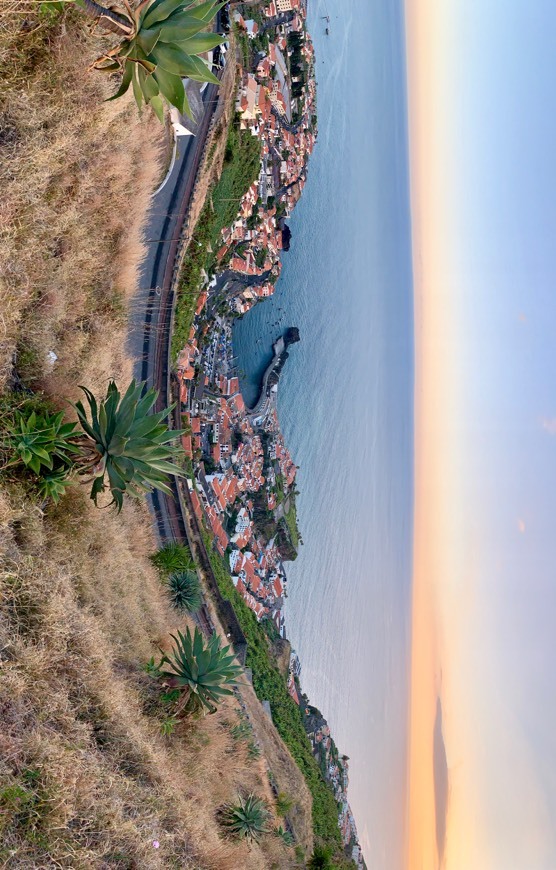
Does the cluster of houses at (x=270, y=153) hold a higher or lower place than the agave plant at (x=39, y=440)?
higher

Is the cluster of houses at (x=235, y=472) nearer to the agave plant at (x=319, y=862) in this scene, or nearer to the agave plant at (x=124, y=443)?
the agave plant at (x=319, y=862)

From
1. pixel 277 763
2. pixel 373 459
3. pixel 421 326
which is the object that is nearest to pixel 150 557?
pixel 277 763

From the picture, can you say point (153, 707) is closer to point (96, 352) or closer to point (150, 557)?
point (150, 557)

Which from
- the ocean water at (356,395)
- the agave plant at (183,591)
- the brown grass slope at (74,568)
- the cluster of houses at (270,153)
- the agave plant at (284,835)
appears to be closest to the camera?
the brown grass slope at (74,568)

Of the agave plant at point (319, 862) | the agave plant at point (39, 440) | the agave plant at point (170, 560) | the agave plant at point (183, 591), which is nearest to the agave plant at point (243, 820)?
the agave plant at point (183, 591)

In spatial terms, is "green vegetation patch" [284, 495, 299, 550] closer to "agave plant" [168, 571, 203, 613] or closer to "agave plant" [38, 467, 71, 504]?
"agave plant" [168, 571, 203, 613]

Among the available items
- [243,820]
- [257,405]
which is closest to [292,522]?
[257,405]

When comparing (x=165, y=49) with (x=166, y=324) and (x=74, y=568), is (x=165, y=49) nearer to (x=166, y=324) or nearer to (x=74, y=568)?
(x=74, y=568)
